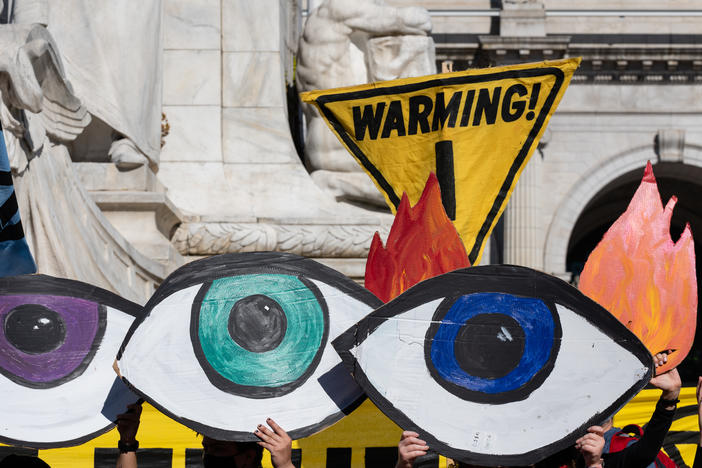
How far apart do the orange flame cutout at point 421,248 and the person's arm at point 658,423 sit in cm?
126

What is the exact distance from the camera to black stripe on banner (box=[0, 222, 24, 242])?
4.51 metres

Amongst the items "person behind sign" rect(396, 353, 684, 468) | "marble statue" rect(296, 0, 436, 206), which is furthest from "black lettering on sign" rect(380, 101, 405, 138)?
"marble statue" rect(296, 0, 436, 206)

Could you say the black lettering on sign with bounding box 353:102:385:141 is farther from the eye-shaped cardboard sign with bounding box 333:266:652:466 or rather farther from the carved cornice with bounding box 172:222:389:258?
the eye-shaped cardboard sign with bounding box 333:266:652:466

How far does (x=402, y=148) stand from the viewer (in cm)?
650

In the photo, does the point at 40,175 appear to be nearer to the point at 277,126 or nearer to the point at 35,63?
the point at 35,63

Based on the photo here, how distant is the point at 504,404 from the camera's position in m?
3.70

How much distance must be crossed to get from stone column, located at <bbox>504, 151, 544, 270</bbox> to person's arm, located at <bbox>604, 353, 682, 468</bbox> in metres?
29.8

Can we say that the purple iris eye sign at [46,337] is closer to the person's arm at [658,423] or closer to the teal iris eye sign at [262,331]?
the teal iris eye sign at [262,331]

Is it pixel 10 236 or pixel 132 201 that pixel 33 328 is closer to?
pixel 10 236

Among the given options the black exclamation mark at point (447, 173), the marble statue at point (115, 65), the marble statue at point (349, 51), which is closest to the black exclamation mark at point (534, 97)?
the black exclamation mark at point (447, 173)

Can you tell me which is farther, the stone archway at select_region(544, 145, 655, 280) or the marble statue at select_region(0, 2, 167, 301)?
the stone archway at select_region(544, 145, 655, 280)

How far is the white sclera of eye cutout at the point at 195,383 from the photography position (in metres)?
3.73

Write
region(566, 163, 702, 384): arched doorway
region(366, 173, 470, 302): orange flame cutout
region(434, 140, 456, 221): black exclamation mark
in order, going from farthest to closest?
1. region(566, 163, 702, 384): arched doorway
2. region(434, 140, 456, 221): black exclamation mark
3. region(366, 173, 470, 302): orange flame cutout

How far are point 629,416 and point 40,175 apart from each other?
3217mm
